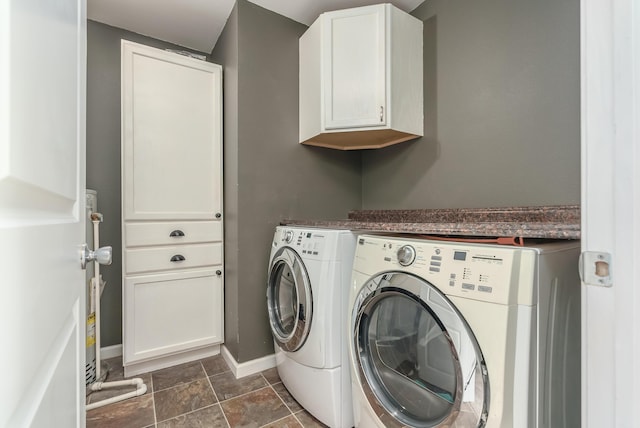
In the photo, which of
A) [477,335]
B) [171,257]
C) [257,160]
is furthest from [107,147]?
[477,335]

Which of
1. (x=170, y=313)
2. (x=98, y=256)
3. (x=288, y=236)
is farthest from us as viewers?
(x=170, y=313)

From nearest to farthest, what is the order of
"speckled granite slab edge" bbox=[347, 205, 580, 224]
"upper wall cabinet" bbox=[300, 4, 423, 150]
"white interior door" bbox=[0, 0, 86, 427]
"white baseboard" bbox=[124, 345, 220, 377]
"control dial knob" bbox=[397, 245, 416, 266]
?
"white interior door" bbox=[0, 0, 86, 427] → "control dial knob" bbox=[397, 245, 416, 266] → "speckled granite slab edge" bbox=[347, 205, 580, 224] → "upper wall cabinet" bbox=[300, 4, 423, 150] → "white baseboard" bbox=[124, 345, 220, 377]

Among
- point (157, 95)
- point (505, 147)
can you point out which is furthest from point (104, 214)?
point (505, 147)

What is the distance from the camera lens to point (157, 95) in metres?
1.82

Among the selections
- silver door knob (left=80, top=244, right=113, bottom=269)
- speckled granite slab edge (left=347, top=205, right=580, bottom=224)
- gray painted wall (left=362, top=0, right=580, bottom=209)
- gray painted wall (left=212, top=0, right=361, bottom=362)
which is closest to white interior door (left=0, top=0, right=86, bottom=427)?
silver door knob (left=80, top=244, right=113, bottom=269)

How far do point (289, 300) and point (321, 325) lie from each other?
1.12ft

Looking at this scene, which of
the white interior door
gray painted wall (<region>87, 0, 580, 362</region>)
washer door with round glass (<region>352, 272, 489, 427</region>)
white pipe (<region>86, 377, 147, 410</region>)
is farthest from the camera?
white pipe (<region>86, 377, 147, 410</region>)

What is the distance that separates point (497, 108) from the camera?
1499mm

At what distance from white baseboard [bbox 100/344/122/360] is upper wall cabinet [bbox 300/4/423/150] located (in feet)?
6.71

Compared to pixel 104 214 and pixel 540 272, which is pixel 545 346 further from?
pixel 104 214

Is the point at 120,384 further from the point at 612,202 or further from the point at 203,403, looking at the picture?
the point at 612,202

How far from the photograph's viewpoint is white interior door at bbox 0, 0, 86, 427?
0.89ft

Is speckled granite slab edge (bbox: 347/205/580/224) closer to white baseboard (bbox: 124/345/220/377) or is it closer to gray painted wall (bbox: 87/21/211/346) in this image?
white baseboard (bbox: 124/345/220/377)

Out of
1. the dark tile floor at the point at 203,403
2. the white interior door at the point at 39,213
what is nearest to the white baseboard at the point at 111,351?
the dark tile floor at the point at 203,403
